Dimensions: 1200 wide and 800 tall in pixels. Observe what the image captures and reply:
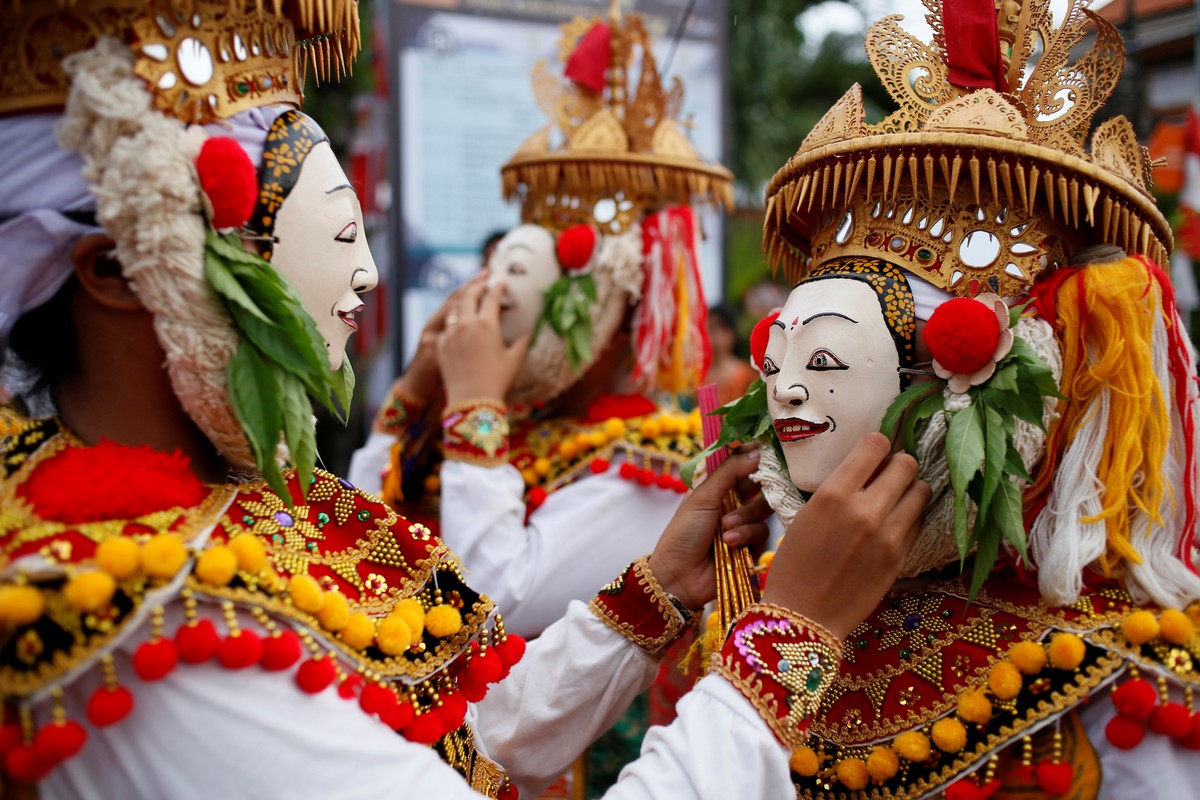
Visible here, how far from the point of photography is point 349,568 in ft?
4.53

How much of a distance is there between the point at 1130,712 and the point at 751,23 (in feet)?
30.8

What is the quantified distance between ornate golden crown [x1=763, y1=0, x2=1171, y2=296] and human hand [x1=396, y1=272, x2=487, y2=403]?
1.62 meters

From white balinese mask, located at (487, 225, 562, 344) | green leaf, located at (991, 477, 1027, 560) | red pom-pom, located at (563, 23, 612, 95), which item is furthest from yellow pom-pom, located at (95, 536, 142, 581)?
red pom-pom, located at (563, 23, 612, 95)

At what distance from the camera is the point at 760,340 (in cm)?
178

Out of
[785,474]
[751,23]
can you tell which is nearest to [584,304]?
[785,474]

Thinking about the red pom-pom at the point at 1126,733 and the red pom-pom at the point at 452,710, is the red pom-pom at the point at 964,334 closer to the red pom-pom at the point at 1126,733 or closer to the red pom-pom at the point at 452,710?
the red pom-pom at the point at 1126,733

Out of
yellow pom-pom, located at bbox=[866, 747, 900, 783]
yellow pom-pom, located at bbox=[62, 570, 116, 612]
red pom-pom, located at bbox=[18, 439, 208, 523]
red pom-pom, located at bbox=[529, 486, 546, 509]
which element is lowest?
red pom-pom, located at bbox=[529, 486, 546, 509]

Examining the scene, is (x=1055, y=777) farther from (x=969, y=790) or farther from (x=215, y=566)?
(x=215, y=566)

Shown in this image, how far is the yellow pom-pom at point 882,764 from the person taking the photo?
59.7 inches

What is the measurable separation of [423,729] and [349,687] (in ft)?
0.56

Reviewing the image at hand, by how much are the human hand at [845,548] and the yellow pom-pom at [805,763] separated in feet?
1.02

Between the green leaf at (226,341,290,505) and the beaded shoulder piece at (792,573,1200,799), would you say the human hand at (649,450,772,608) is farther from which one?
the green leaf at (226,341,290,505)

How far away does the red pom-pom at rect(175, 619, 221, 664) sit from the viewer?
1.08m

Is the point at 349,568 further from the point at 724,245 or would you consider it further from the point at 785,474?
the point at 724,245
